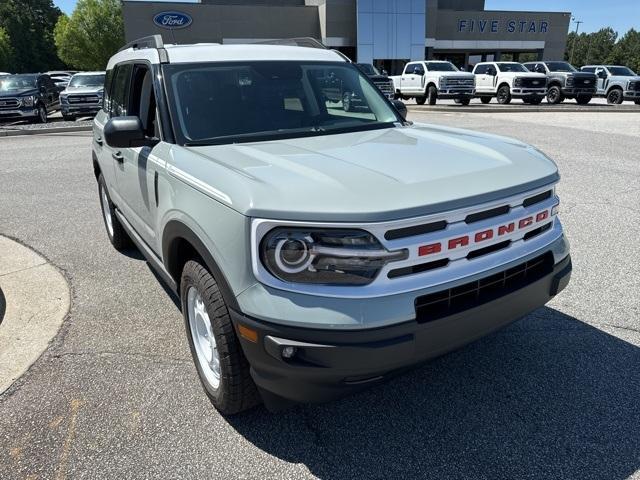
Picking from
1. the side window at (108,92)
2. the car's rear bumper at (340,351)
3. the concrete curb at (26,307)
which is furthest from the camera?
the side window at (108,92)

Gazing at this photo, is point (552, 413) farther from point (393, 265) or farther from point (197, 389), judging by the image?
point (197, 389)

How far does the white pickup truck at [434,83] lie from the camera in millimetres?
23812

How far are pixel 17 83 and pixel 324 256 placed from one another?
21135 millimetres

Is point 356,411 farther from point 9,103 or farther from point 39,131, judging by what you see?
point 9,103

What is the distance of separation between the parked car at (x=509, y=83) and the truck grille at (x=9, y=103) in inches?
795

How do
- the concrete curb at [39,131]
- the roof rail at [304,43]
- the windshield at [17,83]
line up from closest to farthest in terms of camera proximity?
1. the roof rail at [304,43]
2. the concrete curb at [39,131]
3. the windshield at [17,83]

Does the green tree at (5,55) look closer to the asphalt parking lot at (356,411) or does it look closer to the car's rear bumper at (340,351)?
the asphalt parking lot at (356,411)

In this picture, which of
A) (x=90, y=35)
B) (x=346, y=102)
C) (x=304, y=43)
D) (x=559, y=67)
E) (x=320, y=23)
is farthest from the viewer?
(x=90, y=35)

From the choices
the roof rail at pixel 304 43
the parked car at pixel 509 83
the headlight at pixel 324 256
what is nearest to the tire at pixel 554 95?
the parked car at pixel 509 83

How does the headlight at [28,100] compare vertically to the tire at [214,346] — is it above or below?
above

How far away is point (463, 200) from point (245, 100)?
183 centimetres

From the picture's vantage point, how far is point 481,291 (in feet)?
7.97

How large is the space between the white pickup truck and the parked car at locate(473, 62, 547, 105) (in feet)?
4.38

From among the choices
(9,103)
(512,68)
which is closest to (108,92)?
(9,103)
